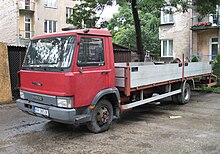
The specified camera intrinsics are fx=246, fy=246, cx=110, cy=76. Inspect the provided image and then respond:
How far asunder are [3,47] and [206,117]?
7.92 meters

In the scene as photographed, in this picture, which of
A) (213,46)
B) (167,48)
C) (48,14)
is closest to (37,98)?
(213,46)

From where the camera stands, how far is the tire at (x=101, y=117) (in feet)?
19.1

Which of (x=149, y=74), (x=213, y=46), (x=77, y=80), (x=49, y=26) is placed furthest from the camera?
(x=49, y=26)

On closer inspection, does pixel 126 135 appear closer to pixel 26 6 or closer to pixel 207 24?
pixel 207 24

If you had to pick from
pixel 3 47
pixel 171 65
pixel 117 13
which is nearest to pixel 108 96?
pixel 171 65

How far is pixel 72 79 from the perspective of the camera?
5.16m

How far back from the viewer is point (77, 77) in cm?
527

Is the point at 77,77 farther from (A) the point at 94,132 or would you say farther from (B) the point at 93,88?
(A) the point at 94,132

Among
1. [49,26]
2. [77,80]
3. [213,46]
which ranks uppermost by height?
[49,26]

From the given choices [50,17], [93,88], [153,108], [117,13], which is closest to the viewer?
[93,88]

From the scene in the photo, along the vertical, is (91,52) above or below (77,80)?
above

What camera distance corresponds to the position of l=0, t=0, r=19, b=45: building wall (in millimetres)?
25938

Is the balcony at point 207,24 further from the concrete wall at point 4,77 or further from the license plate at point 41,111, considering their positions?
the license plate at point 41,111

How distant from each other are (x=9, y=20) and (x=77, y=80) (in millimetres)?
24126
